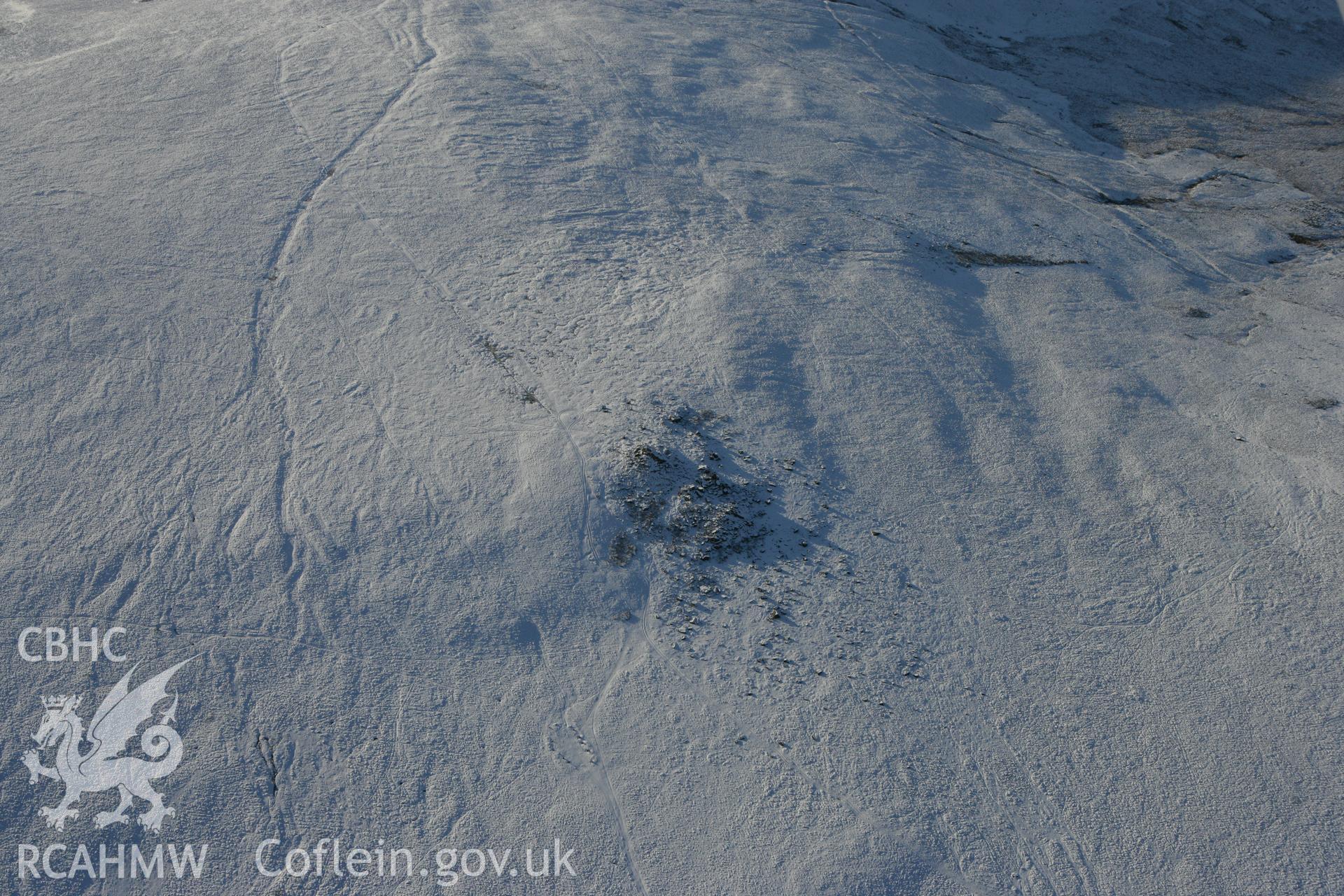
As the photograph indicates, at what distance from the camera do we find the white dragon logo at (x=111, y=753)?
2.25 metres

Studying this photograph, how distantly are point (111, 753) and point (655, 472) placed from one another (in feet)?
5.67

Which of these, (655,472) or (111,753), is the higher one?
(655,472)

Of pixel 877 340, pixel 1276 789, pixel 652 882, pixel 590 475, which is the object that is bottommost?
pixel 652 882

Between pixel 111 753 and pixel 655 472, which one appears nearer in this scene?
pixel 111 753

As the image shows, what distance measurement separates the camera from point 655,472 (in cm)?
301

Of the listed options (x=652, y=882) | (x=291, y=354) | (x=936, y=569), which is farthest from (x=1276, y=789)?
(x=291, y=354)

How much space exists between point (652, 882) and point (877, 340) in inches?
87.1

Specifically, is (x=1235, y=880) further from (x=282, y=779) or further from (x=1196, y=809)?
(x=282, y=779)

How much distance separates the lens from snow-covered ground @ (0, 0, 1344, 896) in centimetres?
233

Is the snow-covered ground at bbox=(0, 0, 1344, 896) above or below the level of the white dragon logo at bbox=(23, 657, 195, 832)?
above

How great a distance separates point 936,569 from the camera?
287cm

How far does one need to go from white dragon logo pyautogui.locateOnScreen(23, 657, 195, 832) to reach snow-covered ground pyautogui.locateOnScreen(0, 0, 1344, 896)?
0.04 meters

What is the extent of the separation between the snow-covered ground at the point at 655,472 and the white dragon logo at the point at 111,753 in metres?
0.04

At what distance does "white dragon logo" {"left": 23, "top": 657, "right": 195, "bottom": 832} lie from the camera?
7.38ft
